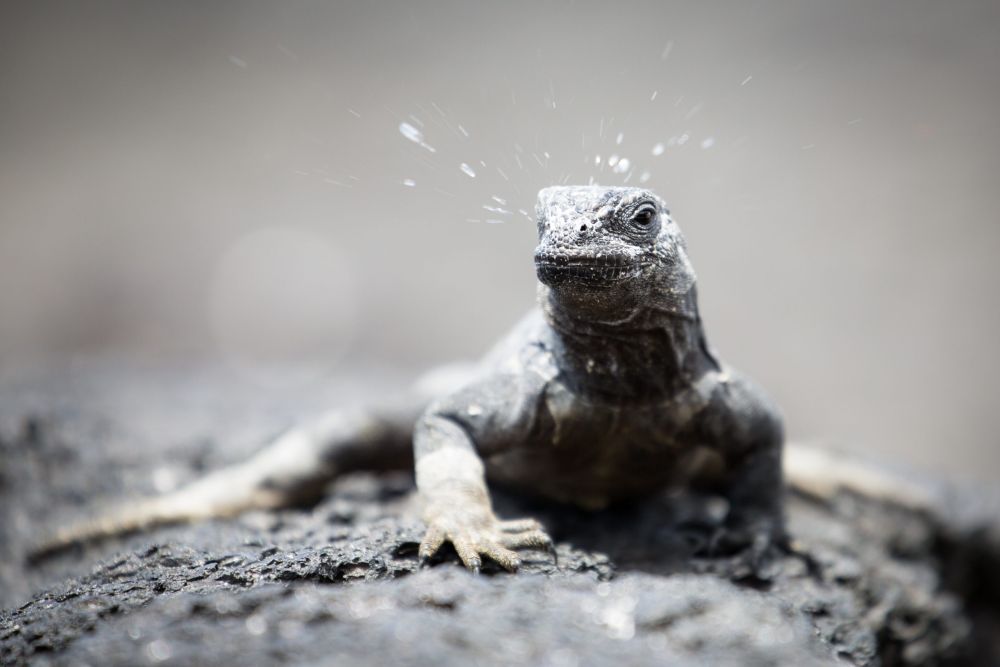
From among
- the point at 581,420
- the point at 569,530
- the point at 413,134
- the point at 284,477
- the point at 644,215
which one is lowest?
the point at 569,530

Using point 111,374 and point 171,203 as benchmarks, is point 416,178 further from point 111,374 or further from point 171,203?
point 171,203

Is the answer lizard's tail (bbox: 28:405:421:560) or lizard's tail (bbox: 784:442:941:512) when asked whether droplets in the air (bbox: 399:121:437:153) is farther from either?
lizard's tail (bbox: 784:442:941:512)

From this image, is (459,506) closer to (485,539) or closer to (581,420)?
(485,539)

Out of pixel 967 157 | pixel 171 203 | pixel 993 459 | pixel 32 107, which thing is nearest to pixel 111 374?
pixel 171 203

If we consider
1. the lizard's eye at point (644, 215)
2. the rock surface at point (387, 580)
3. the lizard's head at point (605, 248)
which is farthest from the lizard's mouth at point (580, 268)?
the rock surface at point (387, 580)

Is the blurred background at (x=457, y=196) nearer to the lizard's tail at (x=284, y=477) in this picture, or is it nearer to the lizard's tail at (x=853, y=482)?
the lizard's tail at (x=853, y=482)

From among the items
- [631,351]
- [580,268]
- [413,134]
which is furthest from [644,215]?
[413,134]

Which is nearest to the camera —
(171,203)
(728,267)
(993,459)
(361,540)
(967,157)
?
(361,540)
